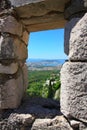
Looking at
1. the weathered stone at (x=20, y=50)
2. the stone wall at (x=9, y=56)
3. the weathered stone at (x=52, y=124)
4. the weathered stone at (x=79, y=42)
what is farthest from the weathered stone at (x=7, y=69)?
the weathered stone at (x=79, y=42)

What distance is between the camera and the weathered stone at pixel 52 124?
2416mm

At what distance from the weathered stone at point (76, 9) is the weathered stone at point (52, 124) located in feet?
3.35

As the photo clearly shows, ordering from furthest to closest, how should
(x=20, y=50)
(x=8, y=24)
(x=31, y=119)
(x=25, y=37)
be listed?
(x=25, y=37) → (x=20, y=50) → (x=8, y=24) → (x=31, y=119)

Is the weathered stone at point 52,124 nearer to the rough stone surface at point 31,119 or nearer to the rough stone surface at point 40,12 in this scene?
the rough stone surface at point 31,119

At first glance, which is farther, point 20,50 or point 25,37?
point 25,37

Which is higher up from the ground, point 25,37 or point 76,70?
point 25,37

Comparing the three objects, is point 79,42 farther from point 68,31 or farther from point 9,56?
point 9,56

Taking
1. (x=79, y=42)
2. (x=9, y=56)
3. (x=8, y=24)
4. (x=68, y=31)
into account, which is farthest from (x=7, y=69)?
(x=79, y=42)

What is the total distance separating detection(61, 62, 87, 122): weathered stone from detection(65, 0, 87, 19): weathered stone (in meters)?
0.49

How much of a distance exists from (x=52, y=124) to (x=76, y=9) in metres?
1.14

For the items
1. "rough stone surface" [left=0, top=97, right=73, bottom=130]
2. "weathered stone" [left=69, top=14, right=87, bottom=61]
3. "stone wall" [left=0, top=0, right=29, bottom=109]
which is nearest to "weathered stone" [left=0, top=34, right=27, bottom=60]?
"stone wall" [left=0, top=0, right=29, bottom=109]

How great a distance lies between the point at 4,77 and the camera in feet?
9.27

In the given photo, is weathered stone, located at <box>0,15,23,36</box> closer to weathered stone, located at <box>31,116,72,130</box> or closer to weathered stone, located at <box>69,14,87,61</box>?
weathered stone, located at <box>69,14,87,61</box>

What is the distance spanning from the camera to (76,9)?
2.39m
